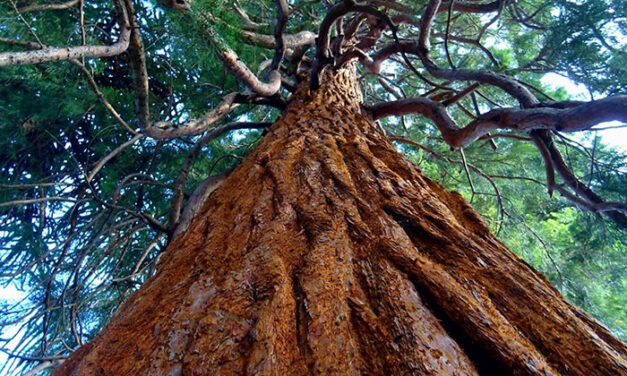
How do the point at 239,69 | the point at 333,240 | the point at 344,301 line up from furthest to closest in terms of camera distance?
the point at 239,69
the point at 333,240
the point at 344,301

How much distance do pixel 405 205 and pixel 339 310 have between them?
51 centimetres

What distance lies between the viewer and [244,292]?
79 cm

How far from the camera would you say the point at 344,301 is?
753 millimetres

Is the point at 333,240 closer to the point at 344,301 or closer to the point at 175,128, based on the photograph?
the point at 344,301

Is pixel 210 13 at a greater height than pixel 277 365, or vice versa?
pixel 210 13

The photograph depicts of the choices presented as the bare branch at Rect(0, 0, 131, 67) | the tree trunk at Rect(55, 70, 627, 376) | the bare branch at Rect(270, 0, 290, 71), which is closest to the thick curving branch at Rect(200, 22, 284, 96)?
the bare branch at Rect(270, 0, 290, 71)

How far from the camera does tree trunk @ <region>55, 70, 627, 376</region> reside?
65 cm

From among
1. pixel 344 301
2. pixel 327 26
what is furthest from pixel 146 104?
pixel 344 301

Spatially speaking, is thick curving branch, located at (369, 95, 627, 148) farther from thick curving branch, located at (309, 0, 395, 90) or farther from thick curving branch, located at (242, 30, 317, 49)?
thick curving branch, located at (242, 30, 317, 49)

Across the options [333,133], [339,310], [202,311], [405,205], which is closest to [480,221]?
[405,205]

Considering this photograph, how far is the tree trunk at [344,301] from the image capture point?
0.65 metres

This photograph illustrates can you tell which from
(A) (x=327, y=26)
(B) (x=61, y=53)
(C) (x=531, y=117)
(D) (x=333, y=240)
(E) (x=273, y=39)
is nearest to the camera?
(D) (x=333, y=240)

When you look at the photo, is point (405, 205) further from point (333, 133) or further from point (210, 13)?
point (210, 13)

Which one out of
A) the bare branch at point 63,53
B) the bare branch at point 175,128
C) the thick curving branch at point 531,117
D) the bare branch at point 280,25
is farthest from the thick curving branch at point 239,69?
the thick curving branch at point 531,117
